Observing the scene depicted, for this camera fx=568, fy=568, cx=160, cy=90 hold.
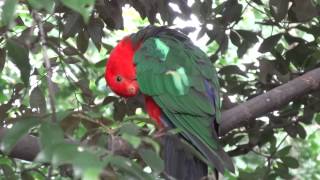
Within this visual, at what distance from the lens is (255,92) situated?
2.62 metres

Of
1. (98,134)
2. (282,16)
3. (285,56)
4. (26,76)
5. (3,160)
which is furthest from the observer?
(285,56)

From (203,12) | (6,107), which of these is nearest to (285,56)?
(203,12)

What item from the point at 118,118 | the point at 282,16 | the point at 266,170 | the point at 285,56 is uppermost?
the point at 282,16

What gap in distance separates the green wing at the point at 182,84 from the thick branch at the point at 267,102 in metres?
0.06

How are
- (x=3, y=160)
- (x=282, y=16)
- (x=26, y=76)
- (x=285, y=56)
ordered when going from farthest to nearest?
1. (x=285, y=56)
2. (x=282, y=16)
3. (x=3, y=160)
4. (x=26, y=76)

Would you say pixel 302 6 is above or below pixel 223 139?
above

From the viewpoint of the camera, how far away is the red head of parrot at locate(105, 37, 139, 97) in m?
2.21

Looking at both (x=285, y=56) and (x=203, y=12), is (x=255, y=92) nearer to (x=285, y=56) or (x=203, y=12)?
(x=285, y=56)

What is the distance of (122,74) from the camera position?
221 centimetres

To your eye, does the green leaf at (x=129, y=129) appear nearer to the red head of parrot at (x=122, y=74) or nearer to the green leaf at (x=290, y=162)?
the red head of parrot at (x=122, y=74)

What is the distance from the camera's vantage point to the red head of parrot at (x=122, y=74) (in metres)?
2.21

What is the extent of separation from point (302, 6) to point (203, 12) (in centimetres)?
45

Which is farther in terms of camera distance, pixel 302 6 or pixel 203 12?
pixel 203 12

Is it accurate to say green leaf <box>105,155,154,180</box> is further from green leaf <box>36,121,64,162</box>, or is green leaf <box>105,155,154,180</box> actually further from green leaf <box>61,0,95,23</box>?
green leaf <box>61,0,95,23</box>
